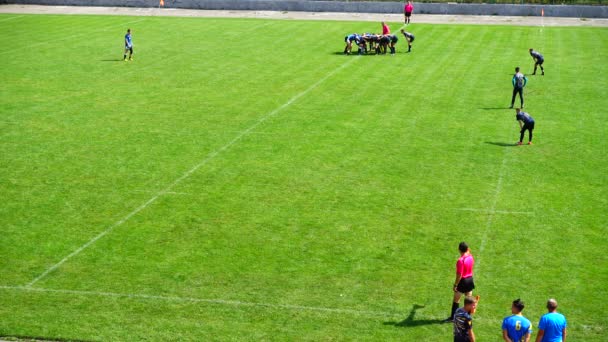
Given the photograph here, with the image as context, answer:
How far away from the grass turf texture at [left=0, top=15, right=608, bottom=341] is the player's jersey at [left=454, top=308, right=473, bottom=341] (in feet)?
7.25

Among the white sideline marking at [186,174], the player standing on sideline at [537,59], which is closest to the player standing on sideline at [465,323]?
the white sideline marking at [186,174]

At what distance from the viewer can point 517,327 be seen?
13.2m

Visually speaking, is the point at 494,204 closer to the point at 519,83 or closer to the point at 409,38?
the point at 519,83

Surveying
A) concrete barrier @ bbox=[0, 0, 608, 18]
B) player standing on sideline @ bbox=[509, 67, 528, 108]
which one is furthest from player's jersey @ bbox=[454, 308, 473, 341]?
concrete barrier @ bbox=[0, 0, 608, 18]

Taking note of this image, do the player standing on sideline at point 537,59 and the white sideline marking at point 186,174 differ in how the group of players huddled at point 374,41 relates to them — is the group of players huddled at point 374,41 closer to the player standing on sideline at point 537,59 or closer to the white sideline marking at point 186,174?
the white sideline marking at point 186,174

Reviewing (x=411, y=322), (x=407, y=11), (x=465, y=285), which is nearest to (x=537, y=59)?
(x=407, y=11)

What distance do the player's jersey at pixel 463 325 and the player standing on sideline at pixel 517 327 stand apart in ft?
1.95

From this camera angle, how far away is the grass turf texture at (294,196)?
17.1 m

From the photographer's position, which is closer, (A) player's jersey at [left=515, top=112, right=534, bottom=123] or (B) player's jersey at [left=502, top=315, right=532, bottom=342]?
(B) player's jersey at [left=502, top=315, right=532, bottom=342]

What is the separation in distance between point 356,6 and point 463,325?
5404 cm

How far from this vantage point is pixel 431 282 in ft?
59.9

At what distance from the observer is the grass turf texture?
17141mm

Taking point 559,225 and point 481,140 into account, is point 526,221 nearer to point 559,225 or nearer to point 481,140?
point 559,225

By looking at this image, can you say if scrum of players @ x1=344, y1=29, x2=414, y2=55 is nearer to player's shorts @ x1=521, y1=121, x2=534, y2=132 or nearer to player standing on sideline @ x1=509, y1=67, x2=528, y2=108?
player standing on sideline @ x1=509, y1=67, x2=528, y2=108
